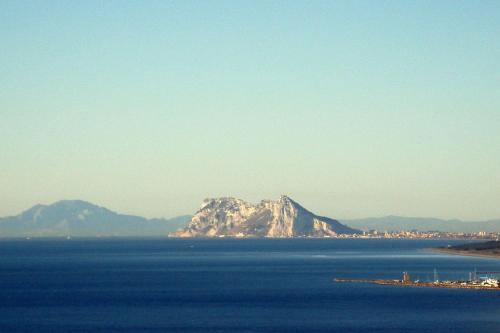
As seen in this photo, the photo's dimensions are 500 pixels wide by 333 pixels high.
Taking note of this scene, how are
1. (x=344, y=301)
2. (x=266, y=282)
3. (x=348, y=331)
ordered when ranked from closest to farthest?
(x=348, y=331) < (x=344, y=301) < (x=266, y=282)

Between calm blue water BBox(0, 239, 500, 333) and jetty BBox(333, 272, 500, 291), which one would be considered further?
jetty BBox(333, 272, 500, 291)

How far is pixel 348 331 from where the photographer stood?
301 feet

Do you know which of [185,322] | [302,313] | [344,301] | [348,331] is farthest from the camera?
[344,301]

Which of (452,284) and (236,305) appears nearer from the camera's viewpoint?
(236,305)

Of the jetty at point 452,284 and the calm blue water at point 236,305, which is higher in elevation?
the jetty at point 452,284

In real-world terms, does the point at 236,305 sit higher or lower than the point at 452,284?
lower

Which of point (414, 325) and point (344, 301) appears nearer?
point (414, 325)

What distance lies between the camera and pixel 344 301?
120m

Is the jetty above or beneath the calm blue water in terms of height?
above

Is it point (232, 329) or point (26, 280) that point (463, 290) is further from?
point (26, 280)

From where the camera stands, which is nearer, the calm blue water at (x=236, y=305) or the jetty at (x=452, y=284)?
the calm blue water at (x=236, y=305)

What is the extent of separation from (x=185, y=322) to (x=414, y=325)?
21.4 metres

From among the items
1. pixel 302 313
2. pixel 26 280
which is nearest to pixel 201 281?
pixel 26 280

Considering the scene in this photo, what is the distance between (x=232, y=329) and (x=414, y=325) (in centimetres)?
1668
